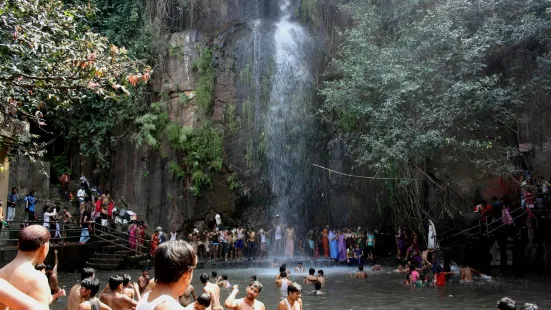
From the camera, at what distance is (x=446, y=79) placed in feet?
54.6

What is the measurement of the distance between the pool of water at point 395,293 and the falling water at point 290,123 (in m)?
7.96

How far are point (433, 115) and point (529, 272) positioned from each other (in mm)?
6144

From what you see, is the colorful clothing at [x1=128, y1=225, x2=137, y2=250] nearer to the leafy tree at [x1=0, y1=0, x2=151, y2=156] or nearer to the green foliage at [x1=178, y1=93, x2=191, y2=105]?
the green foliage at [x1=178, y1=93, x2=191, y2=105]

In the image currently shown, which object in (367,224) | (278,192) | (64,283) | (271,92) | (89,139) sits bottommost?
(64,283)

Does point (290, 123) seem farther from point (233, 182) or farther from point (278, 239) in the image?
point (278, 239)

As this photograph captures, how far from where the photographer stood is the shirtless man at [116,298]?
7.03 metres

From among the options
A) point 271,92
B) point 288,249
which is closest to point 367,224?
point 288,249

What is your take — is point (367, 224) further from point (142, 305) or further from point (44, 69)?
point (142, 305)

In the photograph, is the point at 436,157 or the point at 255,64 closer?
the point at 436,157

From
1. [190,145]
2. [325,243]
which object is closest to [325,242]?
[325,243]

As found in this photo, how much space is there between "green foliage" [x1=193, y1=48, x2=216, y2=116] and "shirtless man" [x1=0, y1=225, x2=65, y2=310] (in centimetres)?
2202

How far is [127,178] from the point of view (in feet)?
83.4

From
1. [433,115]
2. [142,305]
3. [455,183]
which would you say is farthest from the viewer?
[455,183]

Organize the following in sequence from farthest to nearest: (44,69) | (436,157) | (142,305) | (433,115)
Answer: (436,157) → (433,115) → (44,69) → (142,305)
